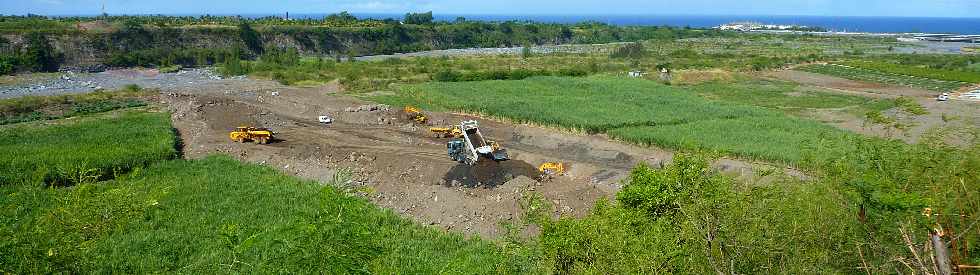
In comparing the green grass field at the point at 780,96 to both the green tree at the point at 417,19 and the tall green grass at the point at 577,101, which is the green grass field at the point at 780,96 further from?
the green tree at the point at 417,19

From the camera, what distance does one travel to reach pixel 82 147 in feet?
102

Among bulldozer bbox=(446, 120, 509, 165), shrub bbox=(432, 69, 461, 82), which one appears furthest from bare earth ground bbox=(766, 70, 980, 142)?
shrub bbox=(432, 69, 461, 82)

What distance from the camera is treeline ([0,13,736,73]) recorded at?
3135 inches

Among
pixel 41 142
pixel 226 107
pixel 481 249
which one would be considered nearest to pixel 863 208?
pixel 481 249

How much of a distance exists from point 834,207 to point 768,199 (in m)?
1.13

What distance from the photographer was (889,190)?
8688mm

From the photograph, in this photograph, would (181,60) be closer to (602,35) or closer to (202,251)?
(202,251)

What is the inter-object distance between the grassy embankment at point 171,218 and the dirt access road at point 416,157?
5.89 feet

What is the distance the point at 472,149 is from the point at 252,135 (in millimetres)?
12757

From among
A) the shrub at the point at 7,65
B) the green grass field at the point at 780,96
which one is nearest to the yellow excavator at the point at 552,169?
→ the green grass field at the point at 780,96

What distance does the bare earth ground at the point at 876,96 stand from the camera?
39000mm

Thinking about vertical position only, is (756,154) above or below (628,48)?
below

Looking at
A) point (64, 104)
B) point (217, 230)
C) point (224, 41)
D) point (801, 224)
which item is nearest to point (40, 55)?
point (224, 41)

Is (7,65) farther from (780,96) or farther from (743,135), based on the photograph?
(780,96)
